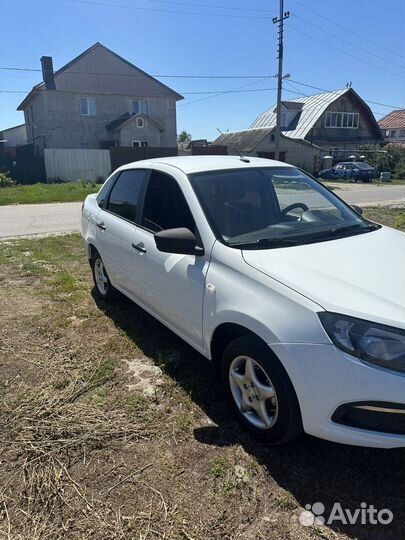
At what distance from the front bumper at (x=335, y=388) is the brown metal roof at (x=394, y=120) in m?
68.4

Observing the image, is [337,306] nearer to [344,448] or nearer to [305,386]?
[305,386]

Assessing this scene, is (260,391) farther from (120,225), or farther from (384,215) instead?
(384,215)

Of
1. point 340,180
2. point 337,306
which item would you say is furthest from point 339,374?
point 340,180

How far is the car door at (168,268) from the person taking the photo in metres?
2.98

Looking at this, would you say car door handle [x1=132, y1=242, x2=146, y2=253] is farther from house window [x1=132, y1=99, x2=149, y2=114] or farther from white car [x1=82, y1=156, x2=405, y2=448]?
house window [x1=132, y1=99, x2=149, y2=114]

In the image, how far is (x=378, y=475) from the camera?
7.78 feet

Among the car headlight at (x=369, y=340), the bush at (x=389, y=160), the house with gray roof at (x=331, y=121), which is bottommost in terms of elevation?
the car headlight at (x=369, y=340)

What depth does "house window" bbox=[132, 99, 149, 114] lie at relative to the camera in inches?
1416

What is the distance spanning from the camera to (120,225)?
4.18m

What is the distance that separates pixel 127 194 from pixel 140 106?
35.0 meters

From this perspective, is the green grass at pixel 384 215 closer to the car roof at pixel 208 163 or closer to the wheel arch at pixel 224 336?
the car roof at pixel 208 163

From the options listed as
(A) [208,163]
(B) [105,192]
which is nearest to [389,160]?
(B) [105,192]

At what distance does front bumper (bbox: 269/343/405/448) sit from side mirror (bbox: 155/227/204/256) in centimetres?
96
